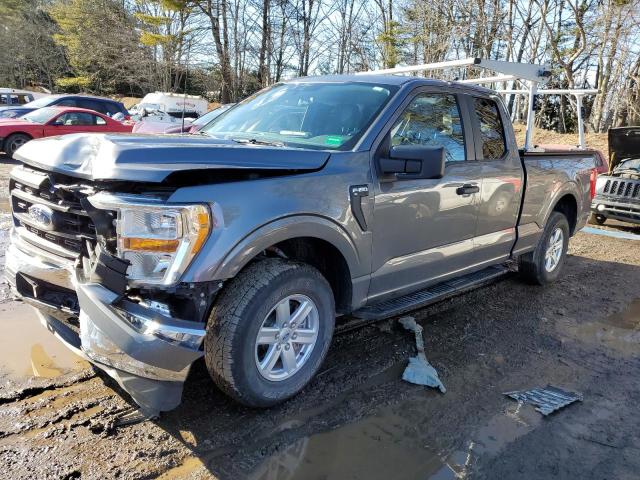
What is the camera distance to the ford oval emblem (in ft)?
9.63

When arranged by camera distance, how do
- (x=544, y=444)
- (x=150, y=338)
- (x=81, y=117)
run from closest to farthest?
(x=150, y=338) < (x=544, y=444) < (x=81, y=117)

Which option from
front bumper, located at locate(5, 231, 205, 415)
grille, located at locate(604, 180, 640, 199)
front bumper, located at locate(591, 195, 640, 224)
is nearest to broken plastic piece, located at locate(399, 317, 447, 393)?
front bumper, located at locate(5, 231, 205, 415)

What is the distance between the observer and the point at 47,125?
1452cm

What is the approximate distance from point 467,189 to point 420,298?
A: 93 centimetres

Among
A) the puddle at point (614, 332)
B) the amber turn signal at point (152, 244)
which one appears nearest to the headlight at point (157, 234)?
the amber turn signal at point (152, 244)

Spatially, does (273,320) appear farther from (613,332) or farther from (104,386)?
(613,332)

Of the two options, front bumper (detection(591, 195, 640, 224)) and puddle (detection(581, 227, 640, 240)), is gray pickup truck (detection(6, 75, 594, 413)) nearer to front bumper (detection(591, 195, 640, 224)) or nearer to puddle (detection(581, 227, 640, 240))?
puddle (detection(581, 227, 640, 240))

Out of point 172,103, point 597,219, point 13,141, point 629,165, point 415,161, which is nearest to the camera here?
point 415,161

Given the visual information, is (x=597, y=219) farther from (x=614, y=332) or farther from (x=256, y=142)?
(x=256, y=142)

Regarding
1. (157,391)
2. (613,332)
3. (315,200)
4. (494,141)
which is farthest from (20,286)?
(613,332)

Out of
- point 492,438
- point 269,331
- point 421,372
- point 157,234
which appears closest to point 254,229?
point 157,234

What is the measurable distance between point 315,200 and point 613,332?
3.31 meters

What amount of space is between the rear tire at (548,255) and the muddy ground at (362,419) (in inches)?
52.8

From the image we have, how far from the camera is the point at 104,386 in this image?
126 inches
